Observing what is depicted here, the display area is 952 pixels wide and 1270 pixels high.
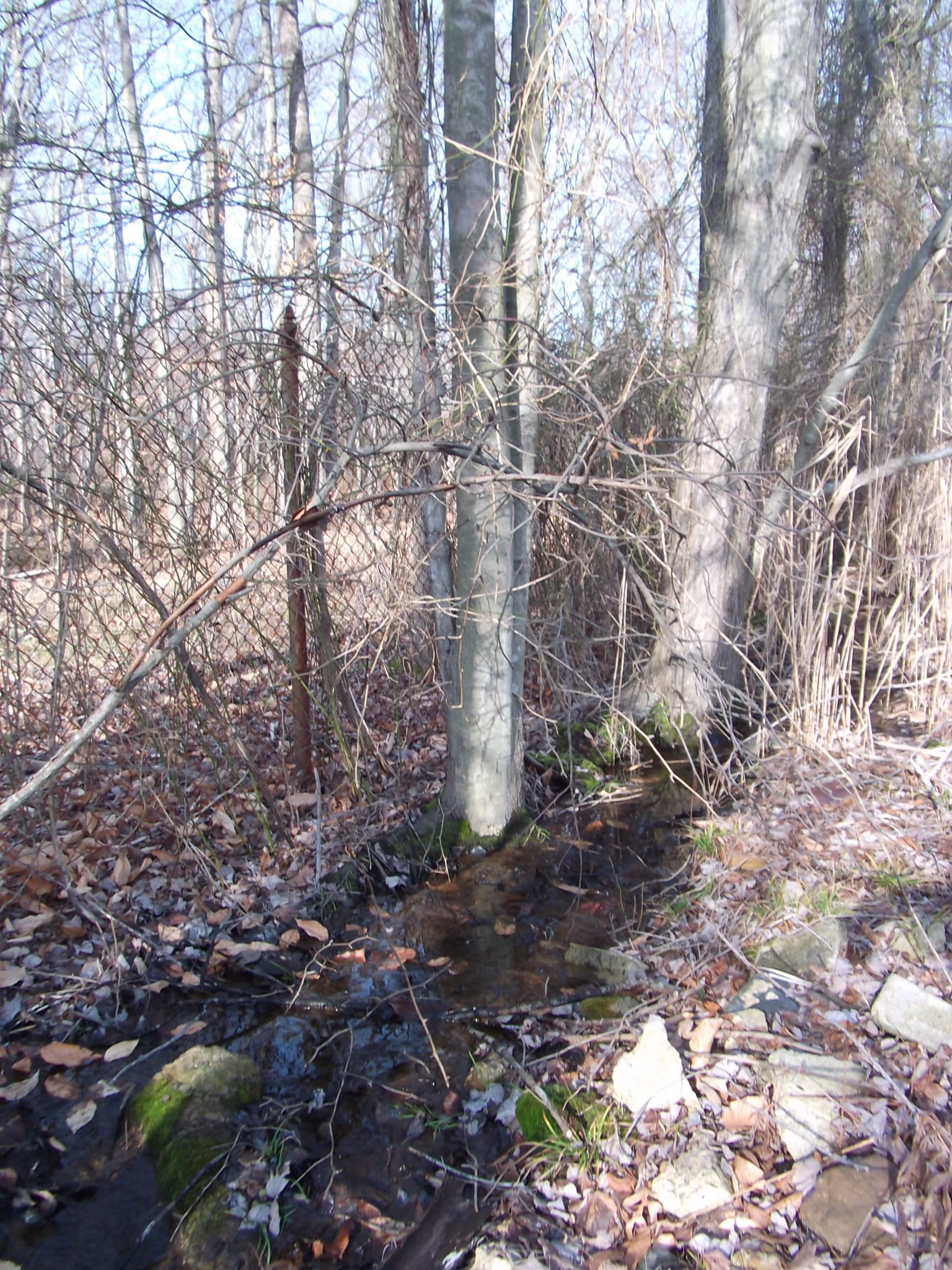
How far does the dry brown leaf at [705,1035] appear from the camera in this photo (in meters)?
2.69

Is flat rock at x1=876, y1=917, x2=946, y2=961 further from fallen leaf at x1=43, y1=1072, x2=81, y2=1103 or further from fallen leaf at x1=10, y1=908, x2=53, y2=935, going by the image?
fallen leaf at x1=10, y1=908, x2=53, y2=935

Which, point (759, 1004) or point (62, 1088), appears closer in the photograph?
point (62, 1088)

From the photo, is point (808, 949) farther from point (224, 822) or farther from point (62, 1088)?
point (224, 822)

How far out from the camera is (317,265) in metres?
3.76

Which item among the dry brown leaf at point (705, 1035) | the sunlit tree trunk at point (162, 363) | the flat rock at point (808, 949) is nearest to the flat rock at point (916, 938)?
the flat rock at point (808, 949)

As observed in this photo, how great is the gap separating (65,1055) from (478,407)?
290 centimetres

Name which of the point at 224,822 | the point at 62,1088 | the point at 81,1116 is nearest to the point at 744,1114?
the point at 81,1116

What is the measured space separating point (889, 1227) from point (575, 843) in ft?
8.63

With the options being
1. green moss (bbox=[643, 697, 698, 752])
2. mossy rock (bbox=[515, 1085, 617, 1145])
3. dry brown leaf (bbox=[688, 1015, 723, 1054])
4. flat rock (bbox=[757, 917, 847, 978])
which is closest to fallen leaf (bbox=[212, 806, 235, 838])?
mossy rock (bbox=[515, 1085, 617, 1145])

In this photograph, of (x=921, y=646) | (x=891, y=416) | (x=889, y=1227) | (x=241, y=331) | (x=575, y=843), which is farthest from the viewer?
(x=891, y=416)

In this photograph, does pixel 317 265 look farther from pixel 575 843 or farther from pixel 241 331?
pixel 575 843

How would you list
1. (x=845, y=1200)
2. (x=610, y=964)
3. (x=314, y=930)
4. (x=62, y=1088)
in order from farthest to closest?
(x=314, y=930) → (x=610, y=964) → (x=62, y=1088) → (x=845, y=1200)

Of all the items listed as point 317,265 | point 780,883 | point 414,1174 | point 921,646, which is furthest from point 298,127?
point 414,1174

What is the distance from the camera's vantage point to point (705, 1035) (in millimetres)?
2742
